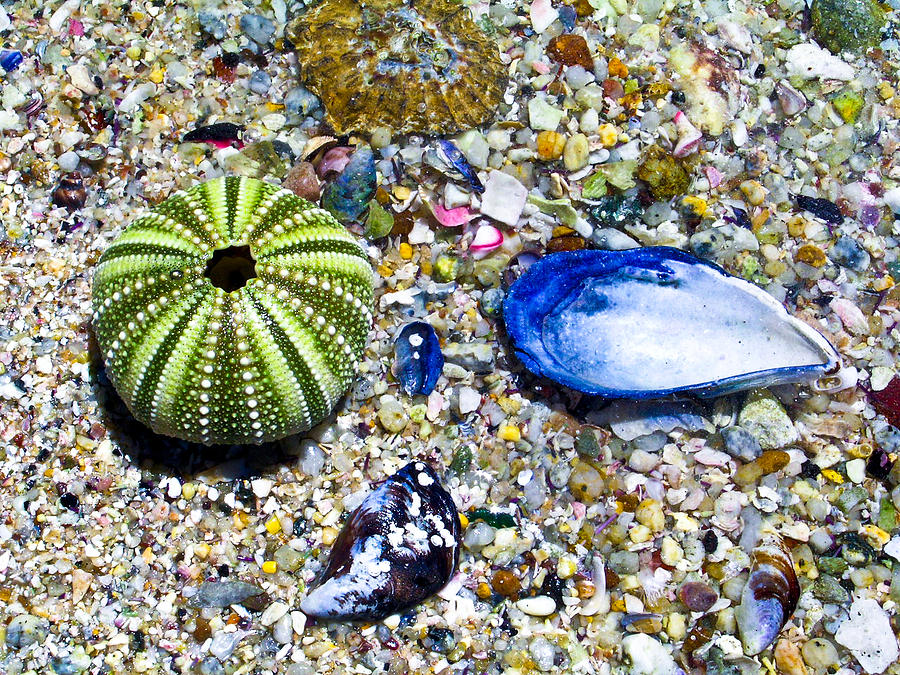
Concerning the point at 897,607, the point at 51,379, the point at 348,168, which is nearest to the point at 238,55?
the point at 348,168

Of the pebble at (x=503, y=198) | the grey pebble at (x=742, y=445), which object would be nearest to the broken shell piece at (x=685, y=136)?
the pebble at (x=503, y=198)

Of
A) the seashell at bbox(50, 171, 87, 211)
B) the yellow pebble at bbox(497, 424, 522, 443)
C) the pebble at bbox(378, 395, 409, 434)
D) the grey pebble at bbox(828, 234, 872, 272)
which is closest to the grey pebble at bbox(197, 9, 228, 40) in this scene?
the seashell at bbox(50, 171, 87, 211)

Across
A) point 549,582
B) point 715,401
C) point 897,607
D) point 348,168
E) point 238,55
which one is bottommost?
point 897,607

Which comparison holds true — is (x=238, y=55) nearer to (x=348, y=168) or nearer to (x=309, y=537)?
(x=348, y=168)

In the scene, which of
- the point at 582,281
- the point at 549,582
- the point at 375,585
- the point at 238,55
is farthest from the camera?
the point at 238,55

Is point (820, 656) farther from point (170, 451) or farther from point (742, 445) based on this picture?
point (170, 451)

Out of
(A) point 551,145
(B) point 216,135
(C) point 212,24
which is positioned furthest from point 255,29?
(A) point 551,145

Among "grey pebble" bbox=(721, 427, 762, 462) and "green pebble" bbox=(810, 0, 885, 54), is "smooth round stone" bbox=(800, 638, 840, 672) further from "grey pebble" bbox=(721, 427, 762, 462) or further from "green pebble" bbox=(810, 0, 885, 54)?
"green pebble" bbox=(810, 0, 885, 54)
